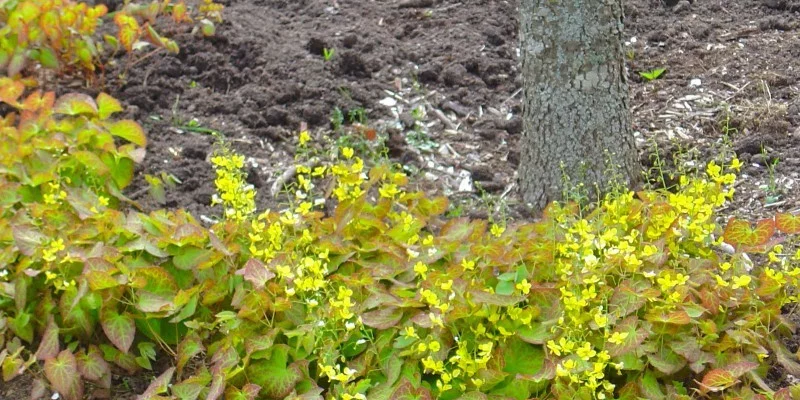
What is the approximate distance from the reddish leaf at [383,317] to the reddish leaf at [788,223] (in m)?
1.12

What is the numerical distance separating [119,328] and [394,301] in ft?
2.78

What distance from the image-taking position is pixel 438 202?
3.34 metres

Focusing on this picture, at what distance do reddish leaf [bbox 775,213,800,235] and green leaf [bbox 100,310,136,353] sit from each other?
1.93 meters

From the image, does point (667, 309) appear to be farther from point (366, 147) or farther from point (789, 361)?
point (366, 147)

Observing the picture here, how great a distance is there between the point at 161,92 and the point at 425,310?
234 centimetres

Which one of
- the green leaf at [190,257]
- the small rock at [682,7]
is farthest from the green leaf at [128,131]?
the small rock at [682,7]

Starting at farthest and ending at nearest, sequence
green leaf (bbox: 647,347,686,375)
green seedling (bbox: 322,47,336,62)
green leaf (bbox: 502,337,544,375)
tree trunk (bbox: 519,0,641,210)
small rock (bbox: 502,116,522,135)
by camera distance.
Answer: green seedling (bbox: 322,47,336,62)
small rock (bbox: 502,116,522,135)
tree trunk (bbox: 519,0,641,210)
green leaf (bbox: 502,337,544,375)
green leaf (bbox: 647,347,686,375)

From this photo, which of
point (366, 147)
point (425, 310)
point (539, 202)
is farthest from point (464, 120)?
point (425, 310)

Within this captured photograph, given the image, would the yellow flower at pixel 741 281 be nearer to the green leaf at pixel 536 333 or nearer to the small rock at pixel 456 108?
the green leaf at pixel 536 333

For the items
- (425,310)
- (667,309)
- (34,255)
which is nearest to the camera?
(667,309)

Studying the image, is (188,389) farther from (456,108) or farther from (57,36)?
(57,36)

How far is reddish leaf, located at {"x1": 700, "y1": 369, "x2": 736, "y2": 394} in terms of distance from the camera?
2598mm

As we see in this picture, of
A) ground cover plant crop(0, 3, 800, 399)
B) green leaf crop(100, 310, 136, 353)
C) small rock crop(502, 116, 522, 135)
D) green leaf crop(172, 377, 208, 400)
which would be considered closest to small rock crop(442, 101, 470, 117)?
small rock crop(502, 116, 522, 135)

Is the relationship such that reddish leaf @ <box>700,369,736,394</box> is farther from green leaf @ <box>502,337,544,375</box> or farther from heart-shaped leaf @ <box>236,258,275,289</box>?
heart-shaped leaf @ <box>236,258,275,289</box>
